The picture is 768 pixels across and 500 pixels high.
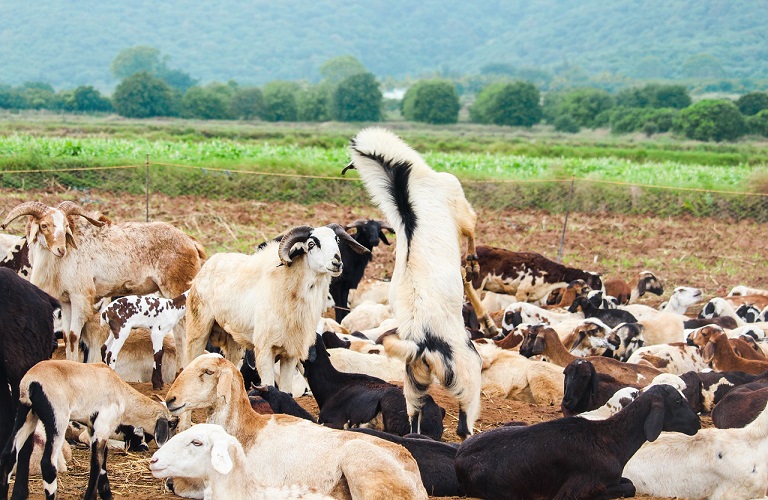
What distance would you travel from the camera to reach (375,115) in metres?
111

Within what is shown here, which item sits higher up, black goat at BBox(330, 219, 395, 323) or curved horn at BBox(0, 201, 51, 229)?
curved horn at BBox(0, 201, 51, 229)

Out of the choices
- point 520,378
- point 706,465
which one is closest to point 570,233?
point 520,378

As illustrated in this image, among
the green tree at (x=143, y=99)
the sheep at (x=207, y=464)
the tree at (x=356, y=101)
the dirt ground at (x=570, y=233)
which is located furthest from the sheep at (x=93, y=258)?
the tree at (x=356, y=101)

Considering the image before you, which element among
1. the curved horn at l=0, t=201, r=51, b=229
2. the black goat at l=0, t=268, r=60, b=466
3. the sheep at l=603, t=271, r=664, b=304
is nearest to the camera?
the black goat at l=0, t=268, r=60, b=466

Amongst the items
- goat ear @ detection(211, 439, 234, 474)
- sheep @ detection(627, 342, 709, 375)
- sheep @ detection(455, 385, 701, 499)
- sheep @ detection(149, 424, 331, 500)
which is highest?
goat ear @ detection(211, 439, 234, 474)

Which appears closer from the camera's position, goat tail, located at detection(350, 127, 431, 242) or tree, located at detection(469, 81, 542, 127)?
goat tail, located at detection(350, 127, 431, 242)

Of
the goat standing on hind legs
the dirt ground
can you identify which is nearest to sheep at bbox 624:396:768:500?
the goat standing on hind legs

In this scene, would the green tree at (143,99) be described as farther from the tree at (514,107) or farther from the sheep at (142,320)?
the sheep at (142,320)

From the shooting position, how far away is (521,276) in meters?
14.9

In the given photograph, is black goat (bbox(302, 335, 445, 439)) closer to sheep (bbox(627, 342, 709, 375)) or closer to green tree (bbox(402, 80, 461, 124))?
sheep (bbox(627, 342, 709, 375))

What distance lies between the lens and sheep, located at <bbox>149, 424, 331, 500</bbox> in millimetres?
5445

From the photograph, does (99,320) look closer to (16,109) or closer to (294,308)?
(294,308)

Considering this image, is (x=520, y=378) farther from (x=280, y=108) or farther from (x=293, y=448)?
(x=280, y=108)

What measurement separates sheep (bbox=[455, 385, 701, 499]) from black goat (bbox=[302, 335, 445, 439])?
1.21m
